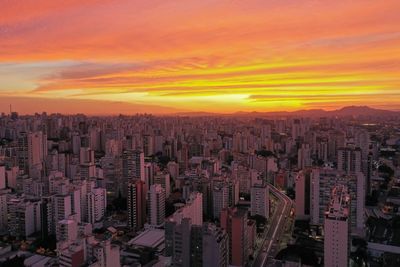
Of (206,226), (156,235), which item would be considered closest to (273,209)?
(156,235)

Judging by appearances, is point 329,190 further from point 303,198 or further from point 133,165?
point 133,165

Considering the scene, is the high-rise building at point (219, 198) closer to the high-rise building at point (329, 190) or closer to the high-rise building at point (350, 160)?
the high-rise building at point (329, 190)

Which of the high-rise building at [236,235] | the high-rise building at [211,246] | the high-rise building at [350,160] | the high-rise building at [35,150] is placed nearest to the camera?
the high-rise building at [211,246]

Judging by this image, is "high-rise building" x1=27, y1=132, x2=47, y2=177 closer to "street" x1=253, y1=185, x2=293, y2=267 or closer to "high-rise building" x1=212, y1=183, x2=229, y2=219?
"high-rise building" x1=212, y1=183, x2=229, y2=219

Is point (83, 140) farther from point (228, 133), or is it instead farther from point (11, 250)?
point (11, 250)

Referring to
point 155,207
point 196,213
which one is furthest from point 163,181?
point 196,213

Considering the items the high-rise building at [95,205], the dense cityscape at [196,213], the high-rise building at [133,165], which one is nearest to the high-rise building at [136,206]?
the dense cityscape at [196,213]
